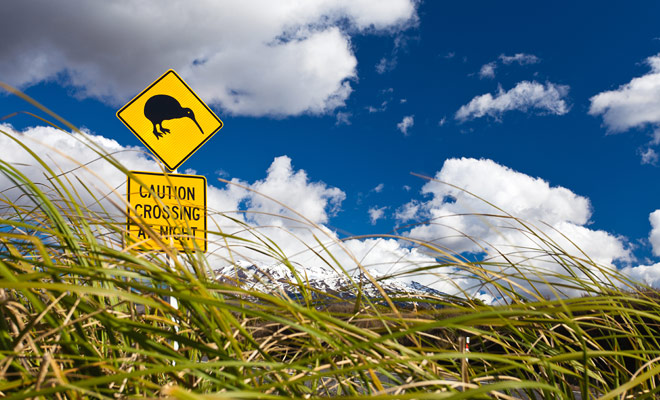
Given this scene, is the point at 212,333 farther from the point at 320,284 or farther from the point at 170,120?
the point at 170,120

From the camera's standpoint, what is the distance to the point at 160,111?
4703 millimetres

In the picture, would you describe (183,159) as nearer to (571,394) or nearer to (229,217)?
(229,217)

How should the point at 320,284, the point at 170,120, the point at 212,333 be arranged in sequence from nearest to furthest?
1. the point at 212,333
2. the point at 320,284
3. the point at 170,120

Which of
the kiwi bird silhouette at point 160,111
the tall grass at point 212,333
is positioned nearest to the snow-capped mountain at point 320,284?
the tall grass at point 212,333

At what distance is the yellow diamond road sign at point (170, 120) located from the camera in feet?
15.2

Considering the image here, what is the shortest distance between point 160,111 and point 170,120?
0.49 ft

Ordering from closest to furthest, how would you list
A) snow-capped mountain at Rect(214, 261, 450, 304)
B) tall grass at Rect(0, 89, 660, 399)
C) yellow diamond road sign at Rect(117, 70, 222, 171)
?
tall grass at Rect(0, 89, 660, 399)
snow-capped mountain at Rect(214, 261, 450, 304)
yellow diamond road sign at Rect(117, 70, 222, 171)

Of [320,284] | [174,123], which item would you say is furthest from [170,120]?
[320,284]

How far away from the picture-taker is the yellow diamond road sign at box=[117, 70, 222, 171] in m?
4.63

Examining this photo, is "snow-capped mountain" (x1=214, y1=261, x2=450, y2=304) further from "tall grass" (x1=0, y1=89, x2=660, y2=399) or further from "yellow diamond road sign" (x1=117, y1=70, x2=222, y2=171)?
"yellow diamond road sign" (x1=117, y1=70, x2=222, y2=171)

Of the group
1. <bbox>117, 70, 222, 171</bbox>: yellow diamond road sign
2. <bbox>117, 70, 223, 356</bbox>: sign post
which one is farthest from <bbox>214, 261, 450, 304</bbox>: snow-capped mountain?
<bbox>117, 70, 222, 171</bbox>: yellow diamond road sign

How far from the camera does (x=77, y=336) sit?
0.77 m

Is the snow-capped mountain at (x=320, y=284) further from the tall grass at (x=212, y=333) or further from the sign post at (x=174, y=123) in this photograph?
the sign post at (x=174, y=123)

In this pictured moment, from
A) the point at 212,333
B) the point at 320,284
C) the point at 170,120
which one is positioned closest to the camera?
the point at 212,333
